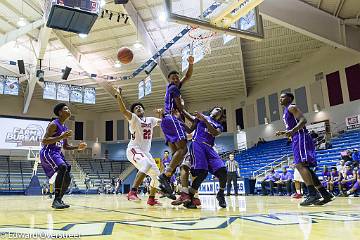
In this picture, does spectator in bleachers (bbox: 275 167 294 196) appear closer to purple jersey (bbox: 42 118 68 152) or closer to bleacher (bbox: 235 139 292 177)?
bleacher (bbox: 235 139 292 177)

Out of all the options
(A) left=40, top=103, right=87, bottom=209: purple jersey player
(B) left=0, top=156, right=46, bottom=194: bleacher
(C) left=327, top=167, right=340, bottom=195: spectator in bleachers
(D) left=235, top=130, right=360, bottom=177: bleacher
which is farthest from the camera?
(B) left=0, top=156, right=46, bottom=194: bleacher

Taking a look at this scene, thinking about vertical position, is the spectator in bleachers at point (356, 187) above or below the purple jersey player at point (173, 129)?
below

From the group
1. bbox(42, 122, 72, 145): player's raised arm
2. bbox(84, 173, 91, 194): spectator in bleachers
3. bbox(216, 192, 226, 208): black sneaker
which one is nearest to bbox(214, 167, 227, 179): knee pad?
bbox(216, 192, 226, 208): black sneaker

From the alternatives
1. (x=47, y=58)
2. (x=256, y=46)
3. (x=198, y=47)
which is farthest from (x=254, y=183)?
(x=47, y=58)

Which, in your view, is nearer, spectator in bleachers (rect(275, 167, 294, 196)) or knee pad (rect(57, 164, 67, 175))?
knee pad (rect(57, 164, 67, 175))

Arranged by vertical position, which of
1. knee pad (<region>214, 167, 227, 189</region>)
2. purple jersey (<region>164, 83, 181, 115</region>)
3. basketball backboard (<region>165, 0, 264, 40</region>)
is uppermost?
basketball backboard (<region>165, 0, 264, 40</region>)

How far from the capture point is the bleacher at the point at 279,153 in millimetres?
14703

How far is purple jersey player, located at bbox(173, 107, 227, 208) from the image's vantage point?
4148 mm

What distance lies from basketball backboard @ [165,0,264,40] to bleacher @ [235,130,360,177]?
803 cm

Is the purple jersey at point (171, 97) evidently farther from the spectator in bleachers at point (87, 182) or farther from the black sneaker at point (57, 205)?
the spectator in bleachers at point (87, 182)

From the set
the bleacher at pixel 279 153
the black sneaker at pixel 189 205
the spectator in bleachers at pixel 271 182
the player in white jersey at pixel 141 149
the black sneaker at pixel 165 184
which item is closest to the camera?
the black sneaker at pixel 189 205

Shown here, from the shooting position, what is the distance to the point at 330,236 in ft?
5.65

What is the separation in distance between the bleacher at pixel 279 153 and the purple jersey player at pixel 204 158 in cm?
1038

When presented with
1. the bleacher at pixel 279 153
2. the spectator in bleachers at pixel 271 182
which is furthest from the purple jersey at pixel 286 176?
the bleacher at pixel 279 153
